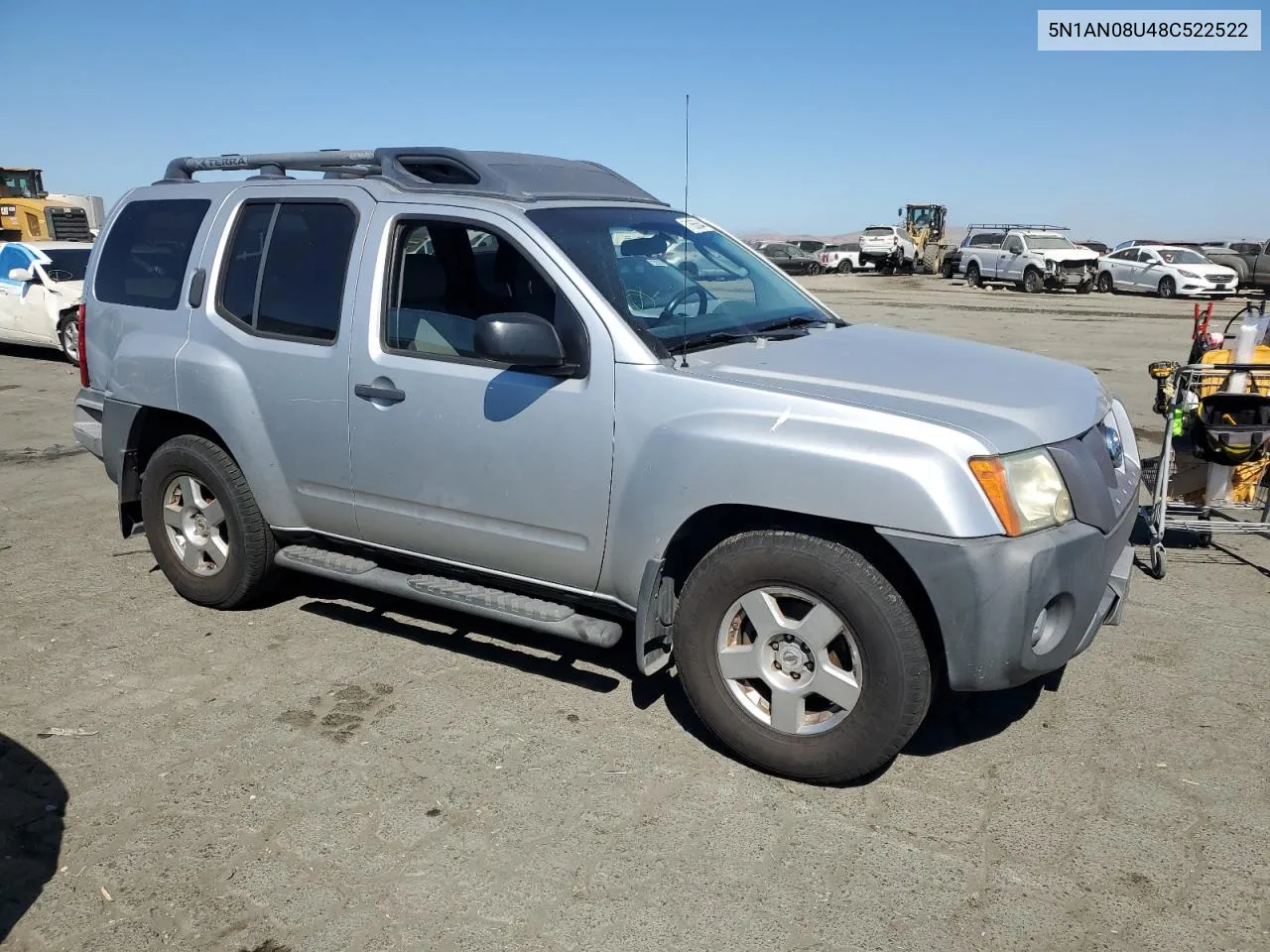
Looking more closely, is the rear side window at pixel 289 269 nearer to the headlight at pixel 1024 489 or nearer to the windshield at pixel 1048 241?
the headlight at pixel 1024 489

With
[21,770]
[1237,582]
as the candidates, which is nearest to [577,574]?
[21,770]

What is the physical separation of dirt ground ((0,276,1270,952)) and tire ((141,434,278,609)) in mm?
180

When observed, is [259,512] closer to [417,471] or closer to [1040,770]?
[417,471]

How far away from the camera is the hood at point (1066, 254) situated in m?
32.8

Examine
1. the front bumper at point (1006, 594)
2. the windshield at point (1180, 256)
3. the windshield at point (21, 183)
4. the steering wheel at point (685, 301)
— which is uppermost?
the windshield at point (21, 183)

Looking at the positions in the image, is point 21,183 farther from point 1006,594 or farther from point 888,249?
point 888,249

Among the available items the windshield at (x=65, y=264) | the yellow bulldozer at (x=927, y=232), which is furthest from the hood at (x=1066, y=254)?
the windshield at (x=65, y=264)

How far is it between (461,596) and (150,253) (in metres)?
2.51

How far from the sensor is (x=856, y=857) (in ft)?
10.4

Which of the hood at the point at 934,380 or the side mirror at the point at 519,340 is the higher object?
the side mirror at the point at 519,340

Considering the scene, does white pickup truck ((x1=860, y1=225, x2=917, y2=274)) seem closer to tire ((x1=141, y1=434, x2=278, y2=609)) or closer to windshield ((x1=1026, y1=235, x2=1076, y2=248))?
windshield ((x1=1026, y1=235, x2=1076, y2=248))

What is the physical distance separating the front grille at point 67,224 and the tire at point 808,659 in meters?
27.7

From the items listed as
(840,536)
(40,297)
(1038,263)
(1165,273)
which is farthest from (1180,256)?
(840,536)

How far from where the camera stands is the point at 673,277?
14.2ft
